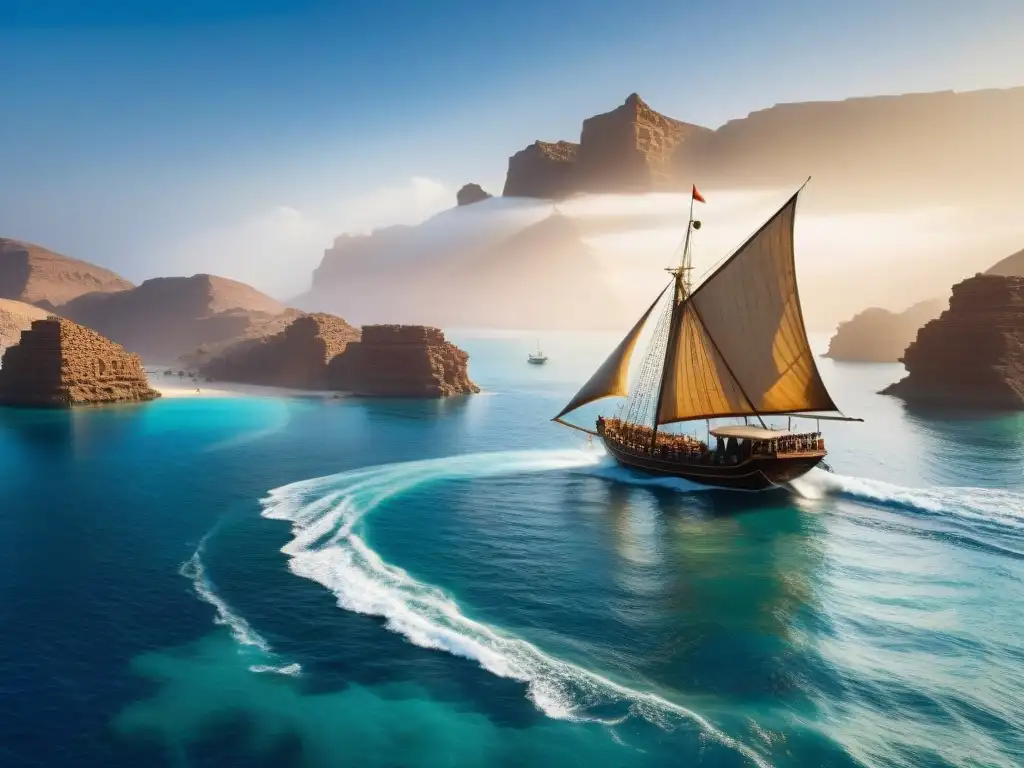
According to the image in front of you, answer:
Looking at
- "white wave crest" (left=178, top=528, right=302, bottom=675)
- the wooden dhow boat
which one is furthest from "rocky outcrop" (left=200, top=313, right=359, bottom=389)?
"white wave crest" (left=178, top=528, right=302, bottom=675)

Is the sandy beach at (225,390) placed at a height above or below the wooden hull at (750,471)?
above

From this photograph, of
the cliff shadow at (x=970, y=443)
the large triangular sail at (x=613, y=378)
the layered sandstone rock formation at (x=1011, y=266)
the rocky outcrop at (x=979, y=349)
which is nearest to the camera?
the cliff shadow at (x=970, y=443)

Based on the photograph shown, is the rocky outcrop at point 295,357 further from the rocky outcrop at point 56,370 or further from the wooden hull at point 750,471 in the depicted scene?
the wooden hull at point 750,471

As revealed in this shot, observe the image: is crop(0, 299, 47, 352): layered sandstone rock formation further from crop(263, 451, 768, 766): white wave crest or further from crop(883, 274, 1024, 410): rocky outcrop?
crop(883, 274, 1024, 410): rocky outcrop

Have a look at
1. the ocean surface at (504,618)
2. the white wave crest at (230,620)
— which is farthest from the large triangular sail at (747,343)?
the white wave crest at (230,620)

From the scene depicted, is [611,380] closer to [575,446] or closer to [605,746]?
[575,446]

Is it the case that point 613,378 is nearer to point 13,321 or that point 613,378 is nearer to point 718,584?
point 718,584
